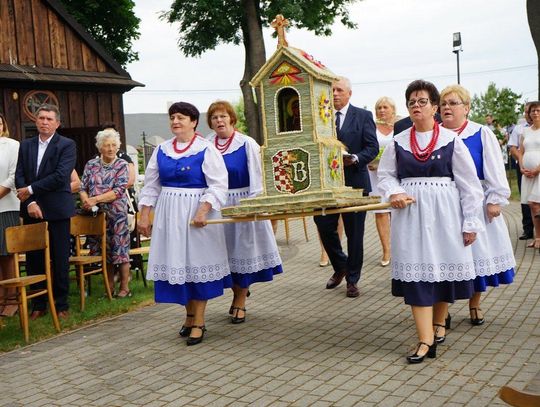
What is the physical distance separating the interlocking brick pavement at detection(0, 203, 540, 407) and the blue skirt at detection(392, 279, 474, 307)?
0.47 m

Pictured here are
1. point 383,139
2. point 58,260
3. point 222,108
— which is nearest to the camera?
point 222,108

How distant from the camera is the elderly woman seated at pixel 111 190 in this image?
30.7 ft

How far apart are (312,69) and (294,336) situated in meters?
2.49

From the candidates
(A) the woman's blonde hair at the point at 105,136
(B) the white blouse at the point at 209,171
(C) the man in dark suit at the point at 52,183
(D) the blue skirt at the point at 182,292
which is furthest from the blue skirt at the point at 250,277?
(A) the woman's blonde hair at the point at 105,136

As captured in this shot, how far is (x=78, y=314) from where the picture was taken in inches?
342

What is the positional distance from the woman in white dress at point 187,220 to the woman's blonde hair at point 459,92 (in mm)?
2102

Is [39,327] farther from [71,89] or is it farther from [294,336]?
[71,89]

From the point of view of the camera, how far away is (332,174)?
6477mm

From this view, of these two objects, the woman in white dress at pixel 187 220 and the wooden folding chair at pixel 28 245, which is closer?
the woman in white dress at pixel 187 220

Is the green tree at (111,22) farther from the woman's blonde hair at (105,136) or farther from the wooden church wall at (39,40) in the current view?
the woman's blonde hair at (105,136)

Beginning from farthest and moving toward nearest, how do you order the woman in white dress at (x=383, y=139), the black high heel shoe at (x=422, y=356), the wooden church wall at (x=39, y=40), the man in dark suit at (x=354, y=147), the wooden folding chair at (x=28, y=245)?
the wooden church wall at (x=39, y=40), the woman in white dress at (x=383, y=139), the man in dark suit at (x=354, y=147), the wooden folding chair at (x=28, y=245), the black high heel shoe at (x=422, y=356)

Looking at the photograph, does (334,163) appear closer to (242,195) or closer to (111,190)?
Answer: (242,195)

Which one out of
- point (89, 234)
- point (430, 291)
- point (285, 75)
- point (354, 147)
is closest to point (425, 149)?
point (430, 291)

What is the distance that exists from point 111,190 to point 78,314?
1590 millimetres
